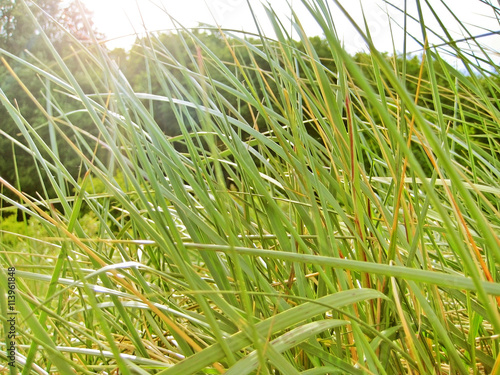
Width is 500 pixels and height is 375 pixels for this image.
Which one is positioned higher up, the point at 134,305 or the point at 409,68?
the point at 409,68

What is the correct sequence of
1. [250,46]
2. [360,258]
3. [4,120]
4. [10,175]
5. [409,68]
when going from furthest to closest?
[10,175]
[4,120]
[409,68]
[250,46]
[360,258]

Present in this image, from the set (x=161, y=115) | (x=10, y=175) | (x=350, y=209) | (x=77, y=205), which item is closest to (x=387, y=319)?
(x=350, y=209)

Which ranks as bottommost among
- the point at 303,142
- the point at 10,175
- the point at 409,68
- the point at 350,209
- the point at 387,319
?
the point at 10,175

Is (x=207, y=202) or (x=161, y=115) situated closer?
(x=207, y=202)

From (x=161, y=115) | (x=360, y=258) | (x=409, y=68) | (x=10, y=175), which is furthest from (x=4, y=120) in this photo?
(x=360, y=258)

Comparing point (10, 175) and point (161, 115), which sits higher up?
point (161, 115)

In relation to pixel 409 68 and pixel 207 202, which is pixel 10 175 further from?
pixel 207 202

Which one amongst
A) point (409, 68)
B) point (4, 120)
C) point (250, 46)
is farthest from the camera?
point (4, 120)

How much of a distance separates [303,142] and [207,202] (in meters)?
→ 0.21

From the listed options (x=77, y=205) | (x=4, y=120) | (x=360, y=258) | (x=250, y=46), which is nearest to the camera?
(x=77, y=205)

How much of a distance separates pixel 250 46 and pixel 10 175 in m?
6.11

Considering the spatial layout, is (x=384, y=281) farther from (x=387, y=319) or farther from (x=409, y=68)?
(x=409, y=68)

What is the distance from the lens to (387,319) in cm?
59

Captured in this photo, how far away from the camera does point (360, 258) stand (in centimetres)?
63
